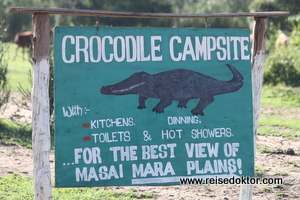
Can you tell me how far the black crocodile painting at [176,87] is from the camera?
436 centimetres

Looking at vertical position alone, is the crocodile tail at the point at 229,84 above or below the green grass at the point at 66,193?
above

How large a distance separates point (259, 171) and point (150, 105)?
2794 mm

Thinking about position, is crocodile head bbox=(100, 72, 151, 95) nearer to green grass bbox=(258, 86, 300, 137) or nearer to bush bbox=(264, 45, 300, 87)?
green grass bbox=(258, 86, 300, 137)

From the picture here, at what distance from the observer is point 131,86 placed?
14.3ft

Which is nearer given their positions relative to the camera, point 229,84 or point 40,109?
point 40,109

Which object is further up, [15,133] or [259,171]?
[15,133]

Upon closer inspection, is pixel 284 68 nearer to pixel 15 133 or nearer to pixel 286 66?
pixel 286 66

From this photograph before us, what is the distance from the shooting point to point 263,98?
13578 millimetres

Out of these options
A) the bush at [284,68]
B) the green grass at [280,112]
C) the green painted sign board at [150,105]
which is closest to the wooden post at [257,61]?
the green painted sign board at [150,105]

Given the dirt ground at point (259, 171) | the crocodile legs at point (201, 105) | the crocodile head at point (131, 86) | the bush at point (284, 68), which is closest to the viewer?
the crocodile head at point (131, 86)

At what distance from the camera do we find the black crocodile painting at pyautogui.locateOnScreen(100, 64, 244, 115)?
4355mm

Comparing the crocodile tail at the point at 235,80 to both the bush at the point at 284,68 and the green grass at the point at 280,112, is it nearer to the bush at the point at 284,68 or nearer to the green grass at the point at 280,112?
the green grass at the point at 280,112

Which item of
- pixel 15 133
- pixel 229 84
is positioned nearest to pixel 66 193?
pixel 229 84

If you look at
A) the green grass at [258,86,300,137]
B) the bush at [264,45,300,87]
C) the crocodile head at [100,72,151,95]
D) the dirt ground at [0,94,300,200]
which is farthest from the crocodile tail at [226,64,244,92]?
the bush at [264,45,300,87]
